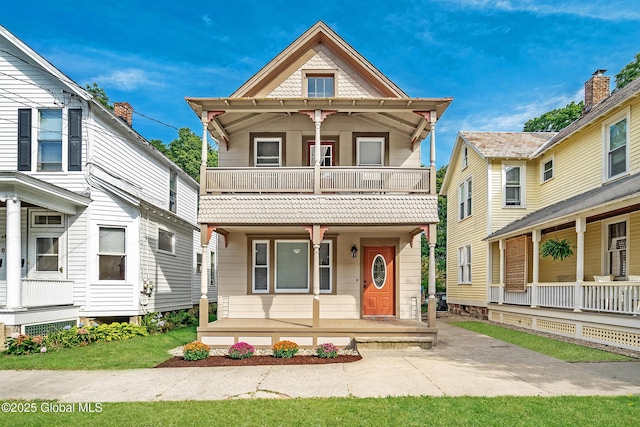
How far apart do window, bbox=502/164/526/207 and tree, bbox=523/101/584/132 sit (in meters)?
Result: 12.0

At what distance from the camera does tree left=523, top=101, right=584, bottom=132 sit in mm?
28016

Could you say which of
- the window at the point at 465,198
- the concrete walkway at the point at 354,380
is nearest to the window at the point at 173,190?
the concrete walkway at the point at 354,380

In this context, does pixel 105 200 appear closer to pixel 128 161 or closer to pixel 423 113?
pixel 128 161

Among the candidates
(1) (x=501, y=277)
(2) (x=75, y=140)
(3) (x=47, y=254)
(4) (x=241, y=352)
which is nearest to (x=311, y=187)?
(4) (x=241, y=352)

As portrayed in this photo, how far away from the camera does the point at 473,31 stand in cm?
2472

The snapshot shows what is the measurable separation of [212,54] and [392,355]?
2390 cm

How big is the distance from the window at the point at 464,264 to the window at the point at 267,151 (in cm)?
1174

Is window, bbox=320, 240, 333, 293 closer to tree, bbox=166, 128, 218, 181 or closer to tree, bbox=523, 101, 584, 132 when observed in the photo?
tree, bbox=523, 101, 584, 132

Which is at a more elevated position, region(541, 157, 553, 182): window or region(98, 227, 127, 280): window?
region(541, 157, 553, 182): window

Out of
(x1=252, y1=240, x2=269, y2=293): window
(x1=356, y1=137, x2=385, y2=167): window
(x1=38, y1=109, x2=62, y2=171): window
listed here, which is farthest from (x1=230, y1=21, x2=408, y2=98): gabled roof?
(x1=38, y1=109, x2=62, y2=171): window

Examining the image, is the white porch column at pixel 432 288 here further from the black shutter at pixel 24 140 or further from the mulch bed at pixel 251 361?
the black shutter at pixel 24 140

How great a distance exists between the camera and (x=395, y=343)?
1036cm

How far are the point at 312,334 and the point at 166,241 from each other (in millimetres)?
8050

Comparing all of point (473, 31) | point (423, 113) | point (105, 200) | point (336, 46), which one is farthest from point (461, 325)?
point (473, 31)
